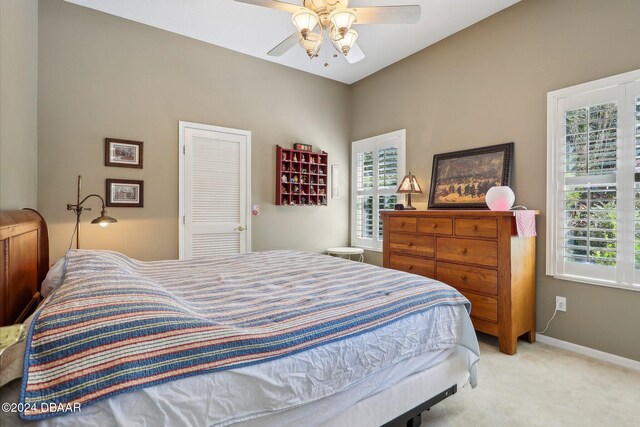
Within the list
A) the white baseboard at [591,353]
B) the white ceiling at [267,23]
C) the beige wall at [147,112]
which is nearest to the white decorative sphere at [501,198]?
the white baseboard at [591,353]

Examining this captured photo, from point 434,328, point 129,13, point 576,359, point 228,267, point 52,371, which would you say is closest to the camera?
point 52,371

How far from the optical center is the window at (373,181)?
13.6ft

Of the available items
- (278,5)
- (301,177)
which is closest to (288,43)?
(278,5)

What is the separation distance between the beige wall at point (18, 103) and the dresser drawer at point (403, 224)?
301 cm

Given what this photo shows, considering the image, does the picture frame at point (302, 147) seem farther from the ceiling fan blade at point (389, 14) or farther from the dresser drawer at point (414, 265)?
the ceiling fan blade at point (389, 14)

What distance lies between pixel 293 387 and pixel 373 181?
11.9ft

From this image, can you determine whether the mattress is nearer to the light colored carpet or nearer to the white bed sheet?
the white bed sheet

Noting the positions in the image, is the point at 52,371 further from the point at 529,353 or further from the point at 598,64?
the point at 598,64

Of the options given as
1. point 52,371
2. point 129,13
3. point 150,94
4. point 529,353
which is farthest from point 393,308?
point 129,13

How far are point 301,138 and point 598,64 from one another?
308 cm

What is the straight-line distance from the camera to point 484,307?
2654 mm

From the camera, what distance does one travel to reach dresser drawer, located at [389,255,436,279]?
3.03 metres

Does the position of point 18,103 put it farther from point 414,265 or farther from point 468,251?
point 468,251

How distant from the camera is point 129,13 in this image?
10.1 feet
